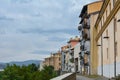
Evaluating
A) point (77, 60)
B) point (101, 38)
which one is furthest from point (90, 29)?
point (77, 60)

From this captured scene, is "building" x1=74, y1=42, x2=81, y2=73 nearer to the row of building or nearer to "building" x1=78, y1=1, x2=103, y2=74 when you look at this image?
the row of building

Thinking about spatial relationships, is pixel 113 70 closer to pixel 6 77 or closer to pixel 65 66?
pixel 6 77

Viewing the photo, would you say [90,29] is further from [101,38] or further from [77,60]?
[77,60]

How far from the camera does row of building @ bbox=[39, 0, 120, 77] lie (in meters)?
49.5

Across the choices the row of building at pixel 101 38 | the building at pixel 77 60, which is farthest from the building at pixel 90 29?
the building at pixel 77 60

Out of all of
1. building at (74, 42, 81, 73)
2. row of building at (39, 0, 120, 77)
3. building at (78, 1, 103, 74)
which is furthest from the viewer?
building at (74, 42, 81, 73)

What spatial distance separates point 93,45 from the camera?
91375mm

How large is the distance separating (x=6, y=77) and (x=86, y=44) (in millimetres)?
25745

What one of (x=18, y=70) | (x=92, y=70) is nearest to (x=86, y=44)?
(x=92, y=70)

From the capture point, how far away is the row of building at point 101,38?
4947 centimetres

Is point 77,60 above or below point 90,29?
below

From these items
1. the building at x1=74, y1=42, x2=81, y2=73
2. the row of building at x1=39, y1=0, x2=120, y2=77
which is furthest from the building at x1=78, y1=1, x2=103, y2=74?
the building at x1=74, y1=42, x2=81, y2=73

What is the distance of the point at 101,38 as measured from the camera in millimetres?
69750

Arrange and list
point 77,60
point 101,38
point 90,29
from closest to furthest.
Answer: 1. point 101,38
2. point 90,29
3. point 77,60
